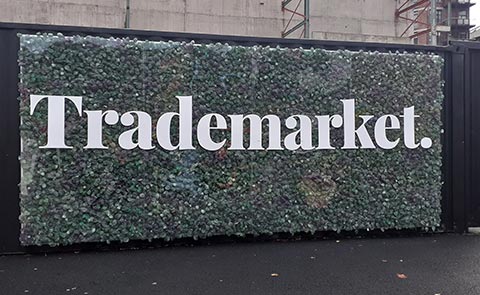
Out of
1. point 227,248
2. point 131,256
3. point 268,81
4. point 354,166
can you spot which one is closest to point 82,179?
point 131,256

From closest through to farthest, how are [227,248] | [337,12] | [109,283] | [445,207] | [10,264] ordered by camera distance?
[109,283] < [10,264] < [227,248] < [445,207] < [337,12]

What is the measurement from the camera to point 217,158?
5.36 metres

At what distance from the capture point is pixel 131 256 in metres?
4.98

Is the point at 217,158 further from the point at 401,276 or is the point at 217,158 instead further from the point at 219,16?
the point at 219,16

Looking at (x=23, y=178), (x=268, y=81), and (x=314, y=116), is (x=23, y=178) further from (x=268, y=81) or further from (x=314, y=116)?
(x=314, y=116)

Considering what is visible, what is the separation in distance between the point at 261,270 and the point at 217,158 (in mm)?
1512

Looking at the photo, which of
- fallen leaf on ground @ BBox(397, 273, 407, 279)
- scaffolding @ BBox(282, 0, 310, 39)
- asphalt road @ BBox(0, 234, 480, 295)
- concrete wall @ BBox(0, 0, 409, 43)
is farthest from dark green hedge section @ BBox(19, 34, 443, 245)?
concrete wall @ BBox(0, 0, 409, 43)

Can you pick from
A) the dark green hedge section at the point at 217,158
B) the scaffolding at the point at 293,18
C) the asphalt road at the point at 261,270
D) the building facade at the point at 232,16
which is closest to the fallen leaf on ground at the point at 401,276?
the asphalt road at the point at 261,270

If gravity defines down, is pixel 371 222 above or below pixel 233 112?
below

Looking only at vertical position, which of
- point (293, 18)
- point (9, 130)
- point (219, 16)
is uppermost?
point (293, 18)

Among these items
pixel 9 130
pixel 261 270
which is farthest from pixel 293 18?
pixel 261 270

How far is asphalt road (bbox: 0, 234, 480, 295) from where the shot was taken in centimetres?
394

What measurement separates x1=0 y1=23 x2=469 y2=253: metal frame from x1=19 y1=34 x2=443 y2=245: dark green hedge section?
146 millimetres

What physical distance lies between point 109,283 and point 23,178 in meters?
1.70
